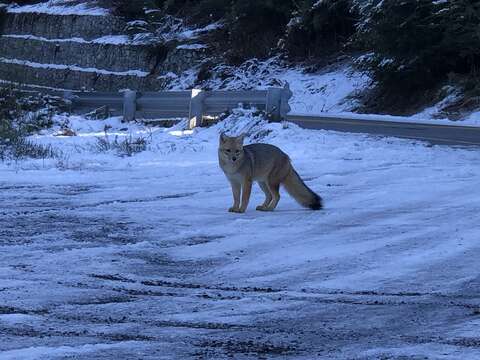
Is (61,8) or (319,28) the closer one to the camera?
(319,28)

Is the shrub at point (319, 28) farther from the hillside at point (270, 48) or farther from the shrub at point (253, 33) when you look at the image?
the shrub at point (253, 33)

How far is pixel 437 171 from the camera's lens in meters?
11.5

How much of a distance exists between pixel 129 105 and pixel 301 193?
13027 mm

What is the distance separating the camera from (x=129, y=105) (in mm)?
21281

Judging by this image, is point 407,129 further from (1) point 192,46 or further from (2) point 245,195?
(1) point 192,46

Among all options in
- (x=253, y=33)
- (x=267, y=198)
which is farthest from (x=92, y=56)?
(x=267, y=198)

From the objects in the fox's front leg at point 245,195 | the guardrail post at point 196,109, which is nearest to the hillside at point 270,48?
the guardrail post at point 196,109

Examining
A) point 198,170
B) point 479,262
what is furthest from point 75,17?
point 479,262

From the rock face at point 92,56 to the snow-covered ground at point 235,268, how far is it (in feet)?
80.7

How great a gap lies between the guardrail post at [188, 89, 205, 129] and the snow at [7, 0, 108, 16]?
2065 centimetres

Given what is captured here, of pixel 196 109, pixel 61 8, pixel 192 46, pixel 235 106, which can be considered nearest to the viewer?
pixel 235 106

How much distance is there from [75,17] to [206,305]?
35.5 metres

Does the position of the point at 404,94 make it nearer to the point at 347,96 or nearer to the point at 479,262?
the point at 347,96

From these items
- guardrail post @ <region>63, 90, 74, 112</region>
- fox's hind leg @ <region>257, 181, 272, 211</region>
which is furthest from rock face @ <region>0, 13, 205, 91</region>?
fox's hind leg @ <region>257, 181, 272, 211</region>
